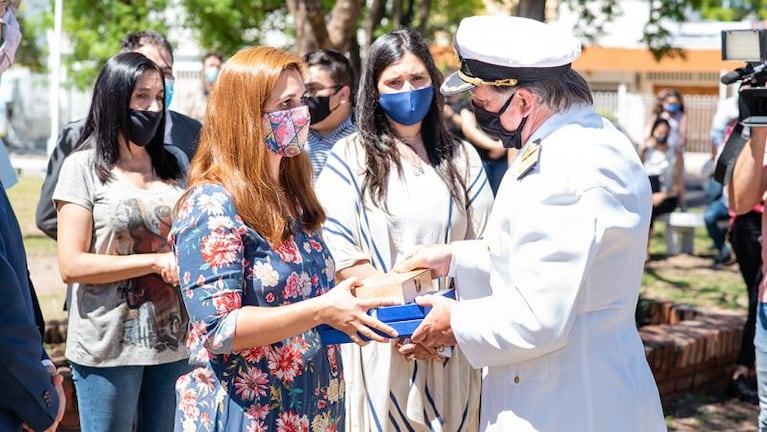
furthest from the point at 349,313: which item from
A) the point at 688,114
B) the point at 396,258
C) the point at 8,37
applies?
the point at 688,114

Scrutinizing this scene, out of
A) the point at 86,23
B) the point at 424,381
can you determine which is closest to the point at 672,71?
the point at 86,23

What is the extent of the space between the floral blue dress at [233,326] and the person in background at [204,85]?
15.6ft

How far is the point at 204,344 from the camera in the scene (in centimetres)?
276

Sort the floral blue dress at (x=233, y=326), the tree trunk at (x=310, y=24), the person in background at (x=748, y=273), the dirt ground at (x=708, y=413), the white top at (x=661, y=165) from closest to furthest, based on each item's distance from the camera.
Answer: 1. the floral blue dress at (x=233, y=326)
2. the dirt ground at (x=708, y=413)
3. the person in background at (x=748, y=273)
4. the tree trunk at (x=310, y=24)
5. the white top at (x=661, y=165)

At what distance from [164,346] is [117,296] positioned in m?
0.25

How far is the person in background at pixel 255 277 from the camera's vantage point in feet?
8.97

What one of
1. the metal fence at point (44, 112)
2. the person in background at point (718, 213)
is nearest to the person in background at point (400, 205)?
the person in background at point (718, 213)

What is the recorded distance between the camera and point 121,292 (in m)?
3.91

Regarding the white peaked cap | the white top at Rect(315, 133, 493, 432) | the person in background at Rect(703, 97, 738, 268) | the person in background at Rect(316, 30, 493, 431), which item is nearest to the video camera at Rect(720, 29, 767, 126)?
the person in background at Rect(316, 30, 493, 431)

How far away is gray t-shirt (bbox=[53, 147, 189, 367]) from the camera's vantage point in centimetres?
384

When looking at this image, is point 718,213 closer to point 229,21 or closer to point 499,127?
point 499,127

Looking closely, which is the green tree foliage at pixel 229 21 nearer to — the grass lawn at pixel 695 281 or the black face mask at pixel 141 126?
the grass lawn at pixel 695 281

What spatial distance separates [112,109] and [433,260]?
140 centimetres

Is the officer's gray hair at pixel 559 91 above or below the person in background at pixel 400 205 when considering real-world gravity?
above
